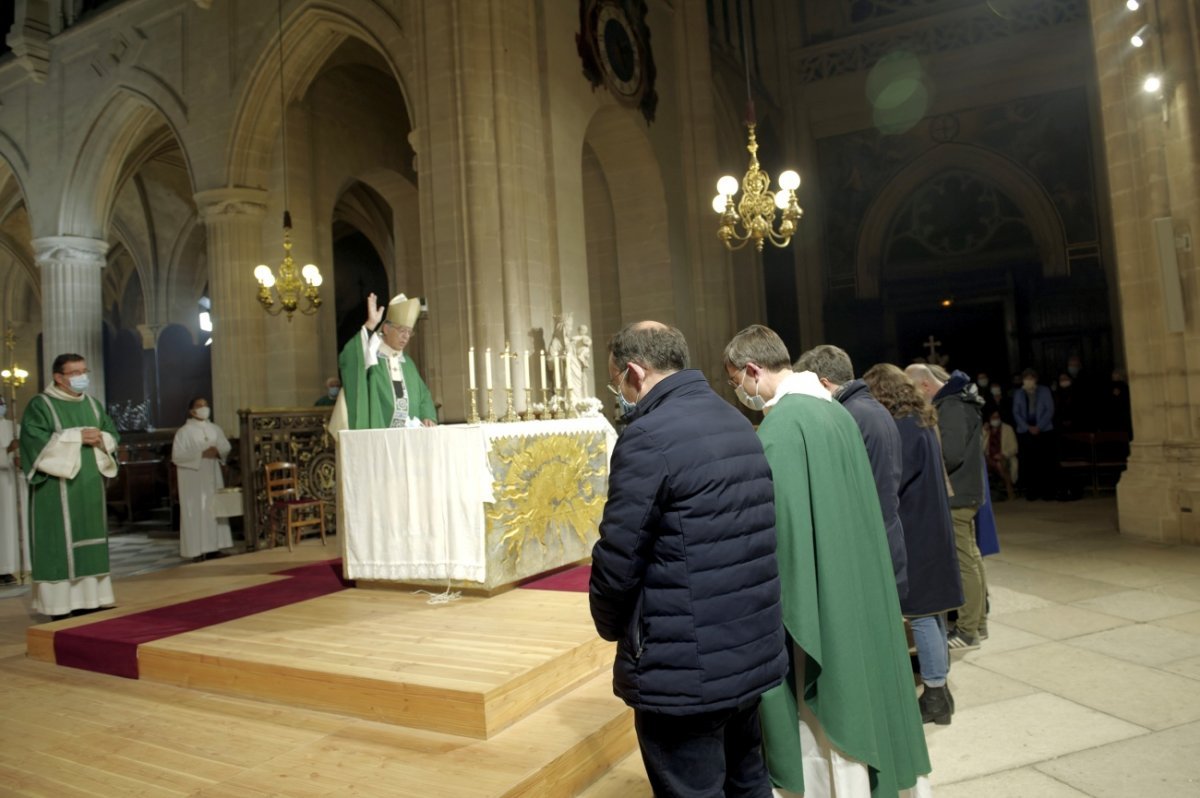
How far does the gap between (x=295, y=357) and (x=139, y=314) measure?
44.8 feet

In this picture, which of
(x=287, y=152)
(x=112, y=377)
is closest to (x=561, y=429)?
(x=287, y=152)

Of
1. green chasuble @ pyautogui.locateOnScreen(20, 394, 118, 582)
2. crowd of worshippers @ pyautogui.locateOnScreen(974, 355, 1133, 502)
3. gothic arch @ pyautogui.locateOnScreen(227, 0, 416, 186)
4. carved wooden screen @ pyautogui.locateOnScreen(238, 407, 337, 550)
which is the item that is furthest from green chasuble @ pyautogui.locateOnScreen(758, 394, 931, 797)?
gothic arch @ pyautogui.locateOnScreen(227, 0, 416, 186)

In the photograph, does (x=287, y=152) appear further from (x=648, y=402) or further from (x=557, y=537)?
(x=648, y=402)

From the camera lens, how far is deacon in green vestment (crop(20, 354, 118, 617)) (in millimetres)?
5258

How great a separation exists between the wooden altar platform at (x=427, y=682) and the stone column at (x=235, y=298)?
287 inches

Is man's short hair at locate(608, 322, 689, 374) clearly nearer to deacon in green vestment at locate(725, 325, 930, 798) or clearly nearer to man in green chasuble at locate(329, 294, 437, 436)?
deacon in green vestment at locate(725, 325, 930, 798)

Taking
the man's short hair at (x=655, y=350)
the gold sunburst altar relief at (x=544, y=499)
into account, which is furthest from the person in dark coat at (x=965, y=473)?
the man's short hair at (x=655, y=350)

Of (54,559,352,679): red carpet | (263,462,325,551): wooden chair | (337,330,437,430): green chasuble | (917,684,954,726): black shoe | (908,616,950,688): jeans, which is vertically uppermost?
(337,330,437,430): green chasuble

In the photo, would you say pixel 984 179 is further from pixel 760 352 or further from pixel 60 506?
pixel 60 506

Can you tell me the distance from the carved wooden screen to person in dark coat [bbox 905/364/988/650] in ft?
19.2

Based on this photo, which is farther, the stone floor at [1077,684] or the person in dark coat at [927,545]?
the person in dark coat at [927,545]

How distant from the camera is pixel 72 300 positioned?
13.9m

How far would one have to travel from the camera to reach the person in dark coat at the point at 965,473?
4.18m

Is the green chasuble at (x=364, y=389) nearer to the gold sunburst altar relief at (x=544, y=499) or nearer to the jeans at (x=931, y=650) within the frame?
the gold sunburst altar relief at (x=544, y=499)
